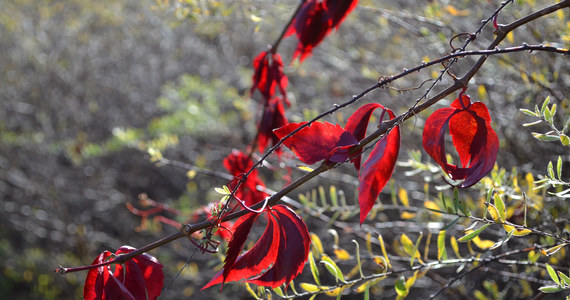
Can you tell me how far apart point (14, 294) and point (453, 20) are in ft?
10.1

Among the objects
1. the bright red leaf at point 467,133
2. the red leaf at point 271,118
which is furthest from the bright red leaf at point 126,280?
the red leaf at point 271,118

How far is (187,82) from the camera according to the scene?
9.41 feet

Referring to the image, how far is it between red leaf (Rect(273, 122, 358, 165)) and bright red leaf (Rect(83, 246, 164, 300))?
24 cm

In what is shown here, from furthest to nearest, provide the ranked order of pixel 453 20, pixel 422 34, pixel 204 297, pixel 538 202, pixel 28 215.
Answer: pixel 28 215 < pixel 204 297 < pixel 453 20 < pixel 422 34 < pixel 538 202

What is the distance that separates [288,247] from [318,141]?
0.14 meters

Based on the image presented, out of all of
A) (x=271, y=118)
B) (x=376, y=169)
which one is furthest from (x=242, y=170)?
(x=376, y=169)

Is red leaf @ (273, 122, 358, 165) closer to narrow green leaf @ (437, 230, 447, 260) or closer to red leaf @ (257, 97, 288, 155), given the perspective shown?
narrow green leaf @ (437, 230, 447, 260)

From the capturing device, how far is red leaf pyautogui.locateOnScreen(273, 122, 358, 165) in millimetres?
654

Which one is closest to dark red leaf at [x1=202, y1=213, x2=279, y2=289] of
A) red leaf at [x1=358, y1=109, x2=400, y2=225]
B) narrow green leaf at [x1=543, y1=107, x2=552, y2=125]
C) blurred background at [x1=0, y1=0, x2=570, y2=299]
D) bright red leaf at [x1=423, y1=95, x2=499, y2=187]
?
red leaf at [x1=358, y1=109, x2=400, y2=225]

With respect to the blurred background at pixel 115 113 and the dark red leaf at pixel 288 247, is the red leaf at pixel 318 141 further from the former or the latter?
the blurred background at pixel 115 113

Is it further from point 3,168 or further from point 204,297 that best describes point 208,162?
point 3,168

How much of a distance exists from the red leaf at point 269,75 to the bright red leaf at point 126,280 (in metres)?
0.57

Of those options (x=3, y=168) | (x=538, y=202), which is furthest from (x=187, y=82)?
(x=538, y=202)

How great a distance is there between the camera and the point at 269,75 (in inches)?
47.1
